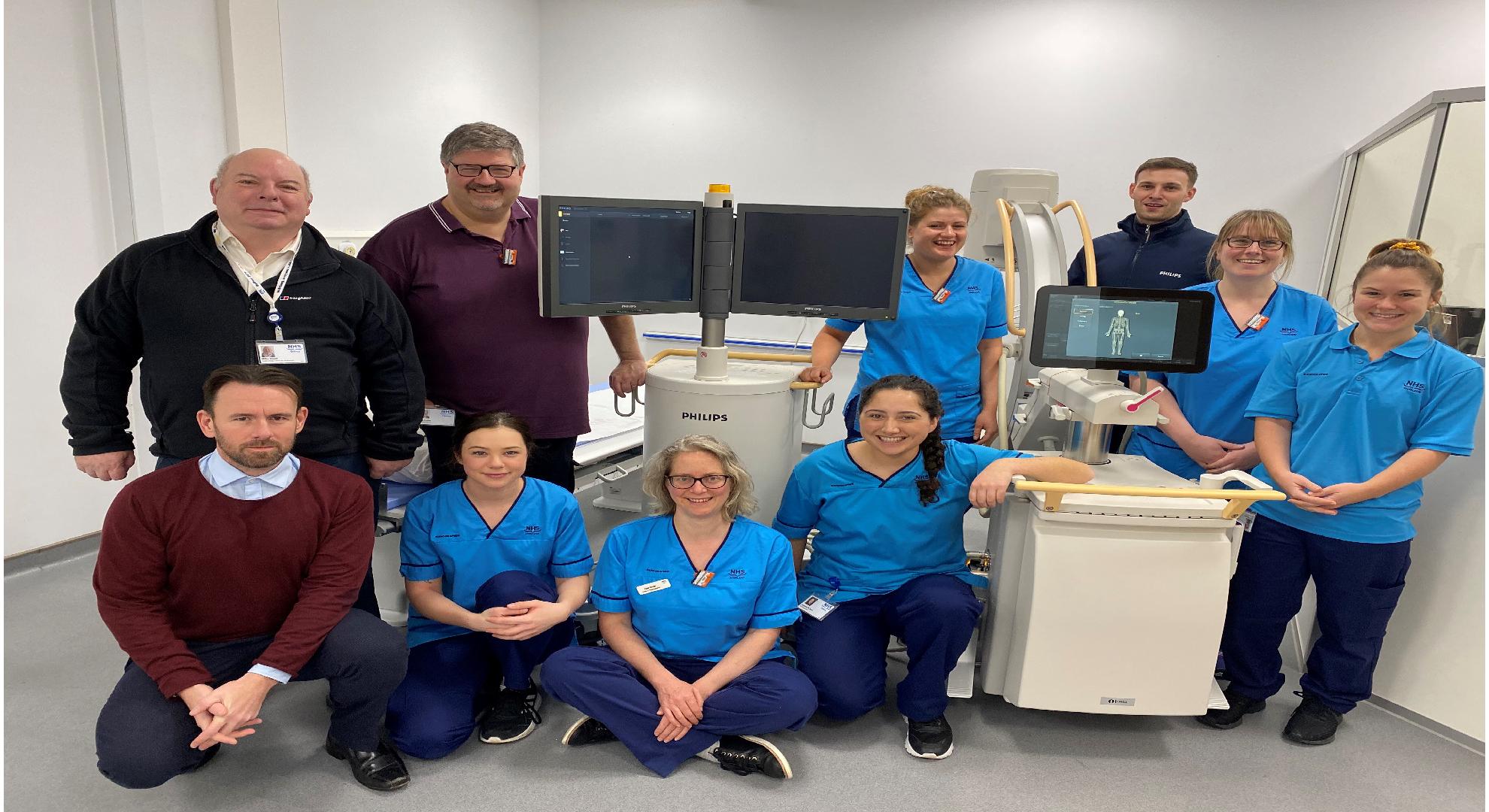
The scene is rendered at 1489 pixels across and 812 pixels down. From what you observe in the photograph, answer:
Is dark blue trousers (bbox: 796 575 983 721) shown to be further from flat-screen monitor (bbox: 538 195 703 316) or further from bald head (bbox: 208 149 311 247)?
bald head (bbox: 208 149 311 247)

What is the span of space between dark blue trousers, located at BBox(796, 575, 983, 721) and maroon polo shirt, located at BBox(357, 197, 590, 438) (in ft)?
3.21

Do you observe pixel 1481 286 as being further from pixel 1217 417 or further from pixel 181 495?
pixel 181 495

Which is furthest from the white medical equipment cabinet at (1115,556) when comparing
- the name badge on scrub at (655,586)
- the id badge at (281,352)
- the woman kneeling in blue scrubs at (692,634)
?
the id badge at (281,352)

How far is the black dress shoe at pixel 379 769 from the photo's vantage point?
186cm

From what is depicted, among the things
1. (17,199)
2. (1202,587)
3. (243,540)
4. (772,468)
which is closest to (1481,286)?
(1202,587)

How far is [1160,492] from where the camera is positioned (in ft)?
6.14

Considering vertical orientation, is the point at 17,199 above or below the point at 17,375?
above

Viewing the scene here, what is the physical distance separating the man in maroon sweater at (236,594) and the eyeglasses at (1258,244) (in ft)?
7.29

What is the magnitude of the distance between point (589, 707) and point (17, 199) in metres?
2.46

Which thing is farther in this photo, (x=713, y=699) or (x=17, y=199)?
(x=17, y=199)

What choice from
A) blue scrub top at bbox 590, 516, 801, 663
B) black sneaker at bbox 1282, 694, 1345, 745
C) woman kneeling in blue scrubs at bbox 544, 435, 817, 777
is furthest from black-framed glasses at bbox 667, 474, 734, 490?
black sneaker at bbox 1282, 694, 1345, 745

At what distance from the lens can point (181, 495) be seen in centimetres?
172

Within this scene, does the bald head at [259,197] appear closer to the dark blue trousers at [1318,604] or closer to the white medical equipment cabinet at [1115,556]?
the white medical equipment cabinet at [1115,556]

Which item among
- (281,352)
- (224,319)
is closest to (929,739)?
(281,352)
